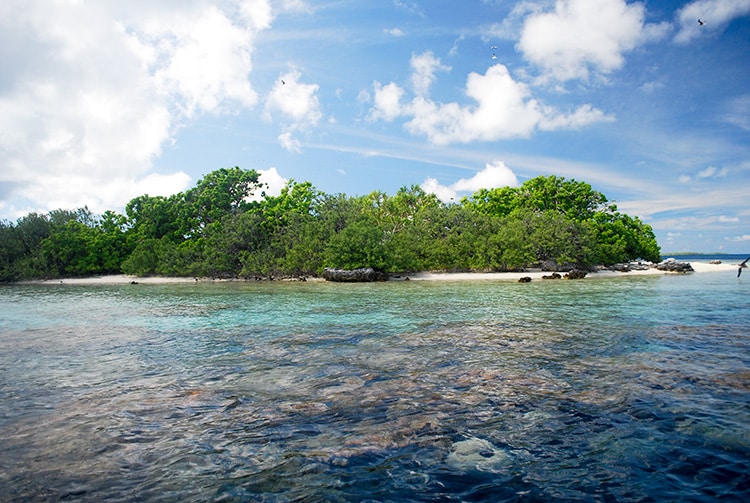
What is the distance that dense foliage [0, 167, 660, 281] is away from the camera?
47.4m

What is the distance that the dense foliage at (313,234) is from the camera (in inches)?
1865

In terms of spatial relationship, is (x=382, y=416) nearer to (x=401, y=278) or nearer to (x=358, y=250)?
(x=358, y=250)

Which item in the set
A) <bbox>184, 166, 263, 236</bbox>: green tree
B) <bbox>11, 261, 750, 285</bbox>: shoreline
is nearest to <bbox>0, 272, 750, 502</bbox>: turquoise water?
<bbox>11, 261, 750, 285</bbox>: shoreline

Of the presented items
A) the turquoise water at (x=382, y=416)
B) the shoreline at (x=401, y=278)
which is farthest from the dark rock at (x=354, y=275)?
the turquoise water at (x=382, y=416)

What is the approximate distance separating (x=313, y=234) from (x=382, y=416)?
44.0 metres

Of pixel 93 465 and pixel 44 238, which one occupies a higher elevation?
pixel 44 238

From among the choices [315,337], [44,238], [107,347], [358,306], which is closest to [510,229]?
[358,306]

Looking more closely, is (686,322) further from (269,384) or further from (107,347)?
(107,347)

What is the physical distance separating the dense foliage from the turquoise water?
107ft

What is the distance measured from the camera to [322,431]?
548 cm

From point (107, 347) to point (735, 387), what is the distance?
14003 mm

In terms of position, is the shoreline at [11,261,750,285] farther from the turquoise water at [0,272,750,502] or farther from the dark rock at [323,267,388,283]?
the turquoise water at [0,272,750,502]

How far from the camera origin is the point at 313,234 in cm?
4922

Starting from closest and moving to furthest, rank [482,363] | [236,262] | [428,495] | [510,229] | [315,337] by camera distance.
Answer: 1. [428,495]
2. [482,363]
3. [315,337]
4. [510,229]
5. [236,262]
